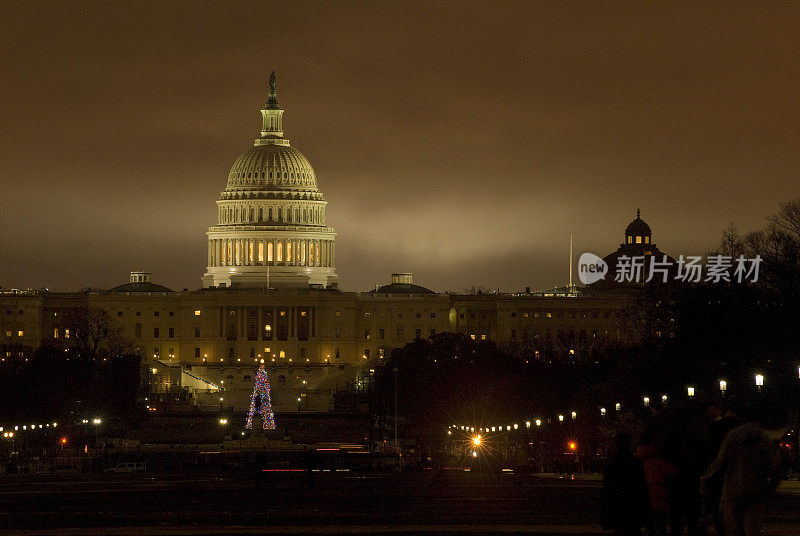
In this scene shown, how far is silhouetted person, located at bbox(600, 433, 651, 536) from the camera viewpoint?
2731 cm

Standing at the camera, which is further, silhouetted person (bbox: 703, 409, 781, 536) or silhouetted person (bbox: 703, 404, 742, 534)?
silhouetted person (bbox: 703, 404, 742, 534)

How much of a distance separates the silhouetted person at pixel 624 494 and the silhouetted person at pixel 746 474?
1489 millimetres

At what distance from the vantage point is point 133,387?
480 ft

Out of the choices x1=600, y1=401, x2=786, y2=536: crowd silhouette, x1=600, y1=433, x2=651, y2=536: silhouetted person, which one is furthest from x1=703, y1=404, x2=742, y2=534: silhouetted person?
x1=600, y1=433, x2=651, y2=536: silhouetted person

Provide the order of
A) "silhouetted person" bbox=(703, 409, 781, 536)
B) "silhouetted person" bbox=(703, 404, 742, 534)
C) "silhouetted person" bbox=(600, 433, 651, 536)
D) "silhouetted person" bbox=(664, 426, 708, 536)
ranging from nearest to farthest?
1. "silhouetted person" bbox=(600, 433, 651, 536)
2. "silhouetted person" bbox=(703, 409, 781, 536)
3. "silhouetted person" bbox=(703, 404, 742, 534)
4. "silhouetted person" bbox=(664, 426, 708, 536)

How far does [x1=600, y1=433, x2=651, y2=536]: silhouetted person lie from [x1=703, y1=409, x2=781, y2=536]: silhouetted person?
1.49 m

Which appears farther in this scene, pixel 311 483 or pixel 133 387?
pixel 133 387

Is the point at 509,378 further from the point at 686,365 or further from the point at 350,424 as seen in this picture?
the point at 686,365

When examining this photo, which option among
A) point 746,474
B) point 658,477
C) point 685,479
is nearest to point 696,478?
point 685,479

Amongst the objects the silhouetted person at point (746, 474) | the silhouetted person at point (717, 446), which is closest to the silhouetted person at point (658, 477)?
the silhouetted person at point (717, 446)

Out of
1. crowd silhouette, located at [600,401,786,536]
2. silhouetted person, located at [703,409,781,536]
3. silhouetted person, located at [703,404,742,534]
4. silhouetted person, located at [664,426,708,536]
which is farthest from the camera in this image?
silhouetted person, located at [664,426,708,536]

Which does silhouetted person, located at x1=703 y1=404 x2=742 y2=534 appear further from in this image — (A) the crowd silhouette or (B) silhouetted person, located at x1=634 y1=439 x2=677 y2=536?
(B) silhouetted person, located at x1=634 y1=439 x2=677 y2=536

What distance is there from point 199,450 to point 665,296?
26015 millimetres

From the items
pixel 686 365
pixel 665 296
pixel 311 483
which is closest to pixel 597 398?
pixel 665 296
